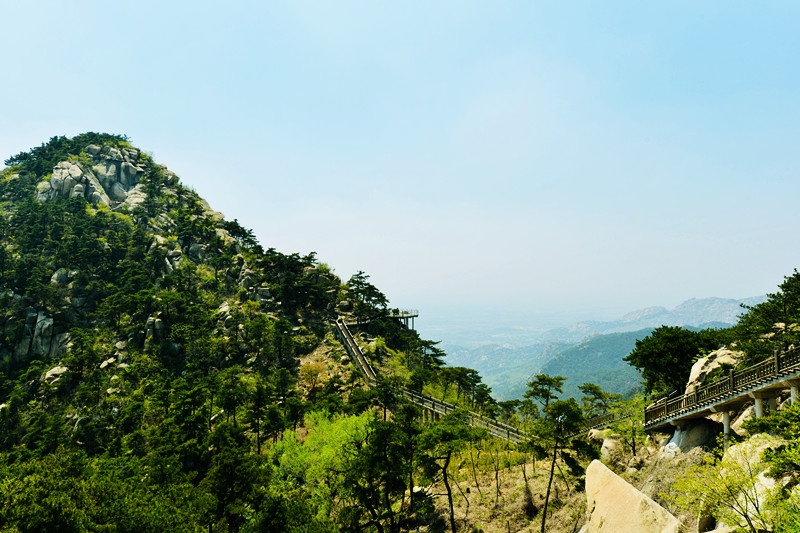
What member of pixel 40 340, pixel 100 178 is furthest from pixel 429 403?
pixel 100 178

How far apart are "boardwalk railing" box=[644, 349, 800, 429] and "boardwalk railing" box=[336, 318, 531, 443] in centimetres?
1261

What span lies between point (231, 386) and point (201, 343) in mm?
14099

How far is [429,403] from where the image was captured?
50.0 meters

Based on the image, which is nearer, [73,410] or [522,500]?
[522,500]

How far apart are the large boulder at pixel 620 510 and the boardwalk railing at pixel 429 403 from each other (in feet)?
58.6

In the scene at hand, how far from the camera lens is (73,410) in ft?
183

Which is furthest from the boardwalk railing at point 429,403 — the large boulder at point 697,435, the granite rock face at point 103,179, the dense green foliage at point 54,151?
the dense green foliage at point 54,151

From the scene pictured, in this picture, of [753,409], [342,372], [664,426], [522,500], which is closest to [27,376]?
[342,372]

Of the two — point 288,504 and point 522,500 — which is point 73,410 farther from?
point 522,500

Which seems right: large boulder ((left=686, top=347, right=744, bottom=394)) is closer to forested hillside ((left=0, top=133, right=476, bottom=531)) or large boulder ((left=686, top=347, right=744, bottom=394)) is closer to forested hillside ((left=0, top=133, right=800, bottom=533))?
forested hillside ((left=0, top=133, right=800, bottom=533))

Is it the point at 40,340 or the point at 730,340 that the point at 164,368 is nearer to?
the point at 40,340

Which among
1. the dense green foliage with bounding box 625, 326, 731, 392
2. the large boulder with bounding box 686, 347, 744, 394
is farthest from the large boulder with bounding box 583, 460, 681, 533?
the dense green foliage with bounding box 625, 326, 731, 392

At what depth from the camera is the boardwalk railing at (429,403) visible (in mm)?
41344

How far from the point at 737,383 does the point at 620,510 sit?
11231 mm
